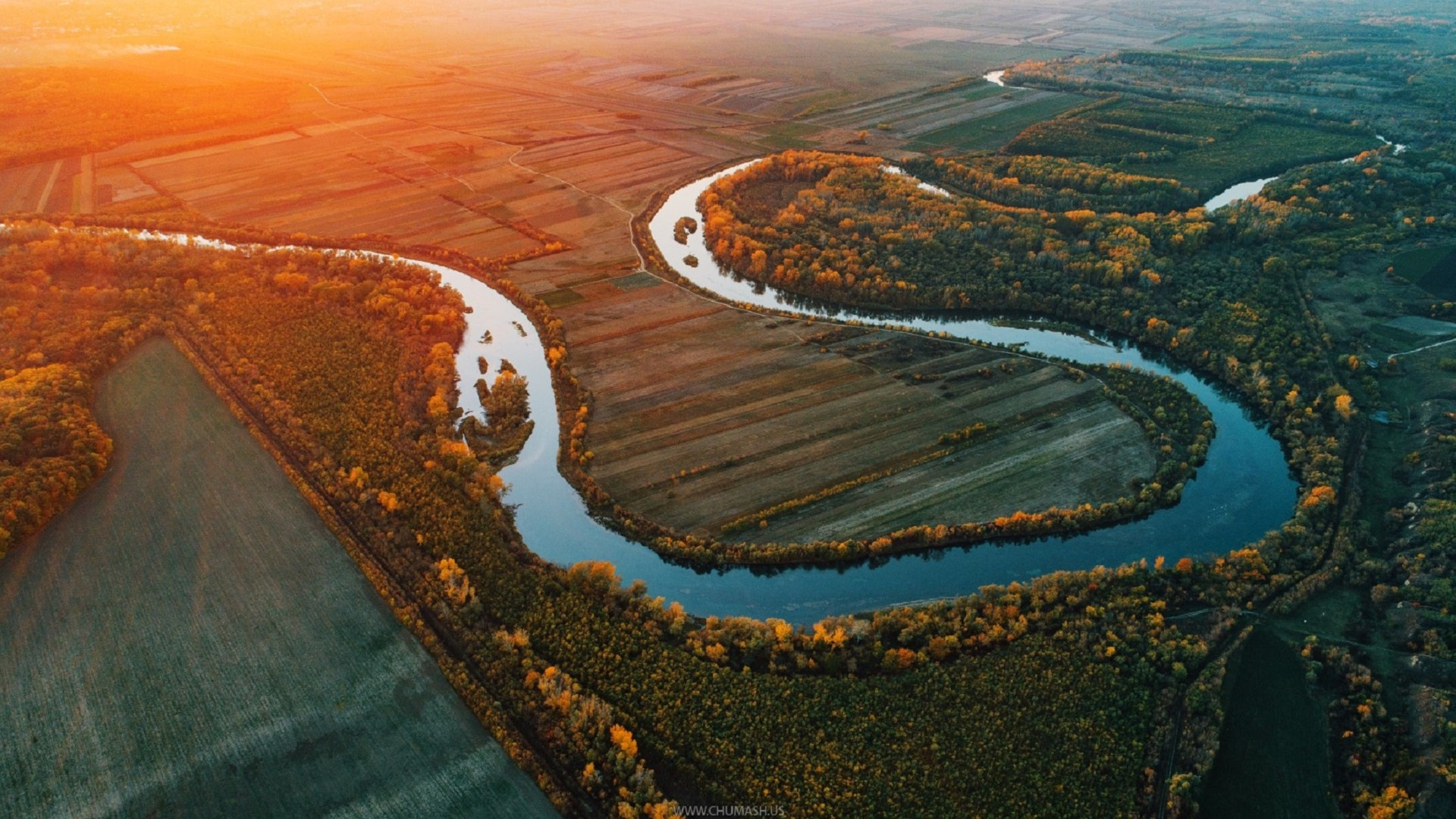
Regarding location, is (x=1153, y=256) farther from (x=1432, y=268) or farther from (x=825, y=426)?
(x=825, y=426)

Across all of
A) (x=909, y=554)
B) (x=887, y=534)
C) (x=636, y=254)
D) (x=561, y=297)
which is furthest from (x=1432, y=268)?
(x=561, y=297)

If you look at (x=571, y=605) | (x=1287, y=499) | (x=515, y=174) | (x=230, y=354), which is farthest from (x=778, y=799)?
(x=515, y=174)

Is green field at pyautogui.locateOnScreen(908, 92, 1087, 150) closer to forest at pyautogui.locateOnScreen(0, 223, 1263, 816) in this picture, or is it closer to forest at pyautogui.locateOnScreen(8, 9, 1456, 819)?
forest at pyautogui.locateOnScreen(8, 9, 1456, 819)

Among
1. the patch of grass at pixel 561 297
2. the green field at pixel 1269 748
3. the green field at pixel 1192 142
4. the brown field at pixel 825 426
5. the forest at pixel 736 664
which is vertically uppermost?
the green field at pixel 1192 142

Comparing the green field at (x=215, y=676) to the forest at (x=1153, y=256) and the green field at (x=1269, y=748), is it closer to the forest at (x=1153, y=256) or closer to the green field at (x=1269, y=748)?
the green field at (x=1269, y=748)

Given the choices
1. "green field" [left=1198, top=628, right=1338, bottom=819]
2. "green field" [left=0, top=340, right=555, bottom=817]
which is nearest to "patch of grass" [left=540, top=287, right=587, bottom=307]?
"green field" [left=0, top=340, right=555, bottom=817]

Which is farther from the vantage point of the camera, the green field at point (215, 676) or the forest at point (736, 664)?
the forest at point (736, 664)

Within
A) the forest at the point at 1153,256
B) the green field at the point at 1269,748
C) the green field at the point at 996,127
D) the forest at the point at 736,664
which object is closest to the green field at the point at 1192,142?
the green field at the point at 996,127
